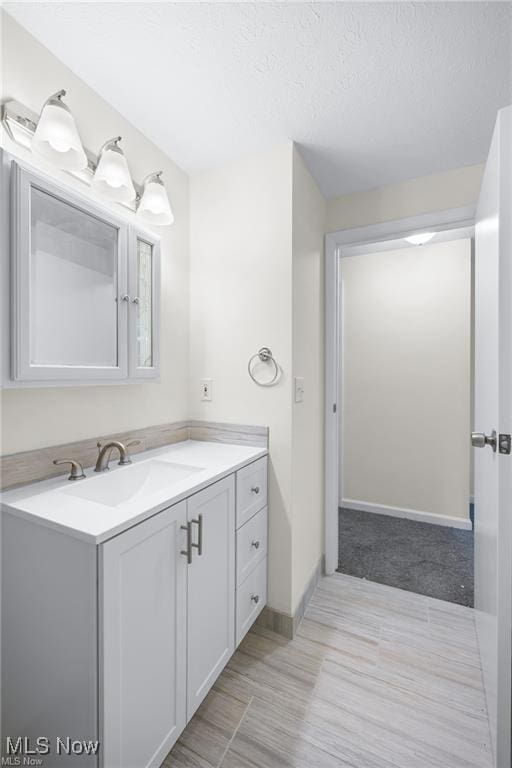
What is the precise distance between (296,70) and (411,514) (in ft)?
9.98

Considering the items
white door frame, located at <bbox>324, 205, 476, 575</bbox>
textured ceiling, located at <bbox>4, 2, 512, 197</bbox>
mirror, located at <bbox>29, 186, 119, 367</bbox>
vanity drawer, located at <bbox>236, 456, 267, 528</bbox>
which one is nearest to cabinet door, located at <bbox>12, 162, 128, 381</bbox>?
mirror, located at <bbox>29, 186, 119, 367</bbox>

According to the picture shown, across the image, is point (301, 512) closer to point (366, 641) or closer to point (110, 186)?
point (366, 641)

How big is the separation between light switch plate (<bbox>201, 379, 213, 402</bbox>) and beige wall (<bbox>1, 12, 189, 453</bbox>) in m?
0.10

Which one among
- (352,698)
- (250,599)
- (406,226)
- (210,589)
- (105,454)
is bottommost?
(352,698)

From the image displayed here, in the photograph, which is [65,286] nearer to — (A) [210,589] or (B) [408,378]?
(A) [210,589]

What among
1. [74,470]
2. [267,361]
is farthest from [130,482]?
[267,361]

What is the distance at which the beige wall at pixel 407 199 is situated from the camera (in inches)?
73.7

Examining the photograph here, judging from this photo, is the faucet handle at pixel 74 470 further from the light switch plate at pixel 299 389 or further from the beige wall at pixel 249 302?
the light switch plate at pixel 299 389

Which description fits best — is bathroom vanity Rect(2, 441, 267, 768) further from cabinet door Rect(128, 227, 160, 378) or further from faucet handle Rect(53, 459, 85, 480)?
cabinet door Rect(128, 227, 160, 378)

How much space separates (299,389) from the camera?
172 centimetres

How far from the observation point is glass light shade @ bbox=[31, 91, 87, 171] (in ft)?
3.54

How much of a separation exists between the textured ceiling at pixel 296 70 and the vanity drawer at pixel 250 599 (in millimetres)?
2013

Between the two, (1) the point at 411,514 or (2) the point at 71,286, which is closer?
(2) the point at 71,286

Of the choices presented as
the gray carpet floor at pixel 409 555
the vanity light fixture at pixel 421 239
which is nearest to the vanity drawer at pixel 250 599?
the gray carpet floor at pixel 409 555
